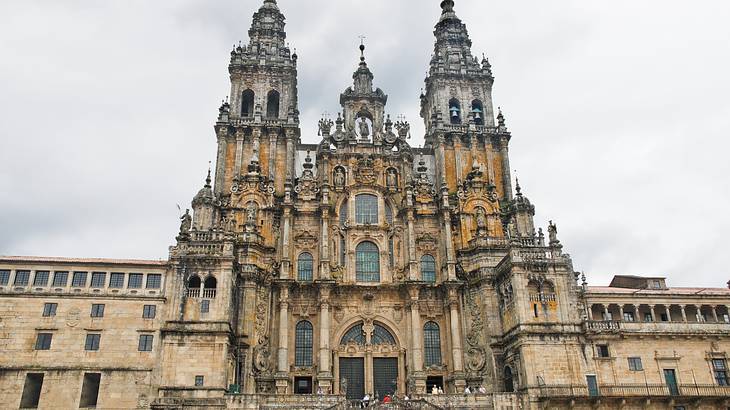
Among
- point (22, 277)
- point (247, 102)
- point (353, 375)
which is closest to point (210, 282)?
point (22, 277)

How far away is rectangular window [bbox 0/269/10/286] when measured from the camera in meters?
35.1

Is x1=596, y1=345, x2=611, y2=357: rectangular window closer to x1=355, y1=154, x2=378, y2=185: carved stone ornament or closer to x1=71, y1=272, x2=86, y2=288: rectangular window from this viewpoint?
x1=355, y1=154, x2=378, y2=185: carved stone ornament

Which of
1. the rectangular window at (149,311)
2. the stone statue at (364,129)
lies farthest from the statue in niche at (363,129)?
the rectangular window at (149,311)

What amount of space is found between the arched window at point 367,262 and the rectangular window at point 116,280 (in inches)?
618

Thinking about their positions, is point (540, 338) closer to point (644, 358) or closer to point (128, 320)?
point (644, 358)

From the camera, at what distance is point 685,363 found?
37.5 metres

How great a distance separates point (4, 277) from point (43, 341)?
462cm

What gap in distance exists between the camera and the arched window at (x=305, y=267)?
43281 millimetres

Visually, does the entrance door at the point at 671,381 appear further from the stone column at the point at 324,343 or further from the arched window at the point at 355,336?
the stone column at the point at 324,343

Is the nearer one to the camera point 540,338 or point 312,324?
point 540,338

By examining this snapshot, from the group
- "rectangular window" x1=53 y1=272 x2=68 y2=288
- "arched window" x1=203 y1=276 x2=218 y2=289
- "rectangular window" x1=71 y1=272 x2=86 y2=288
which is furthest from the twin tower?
"rectangular window" x1=53 y1=272 x2=68 y2=288

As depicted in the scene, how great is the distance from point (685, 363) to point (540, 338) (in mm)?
9377

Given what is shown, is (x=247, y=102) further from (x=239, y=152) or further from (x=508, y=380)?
(x=508, y=380)

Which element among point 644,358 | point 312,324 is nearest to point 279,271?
point 312,324
